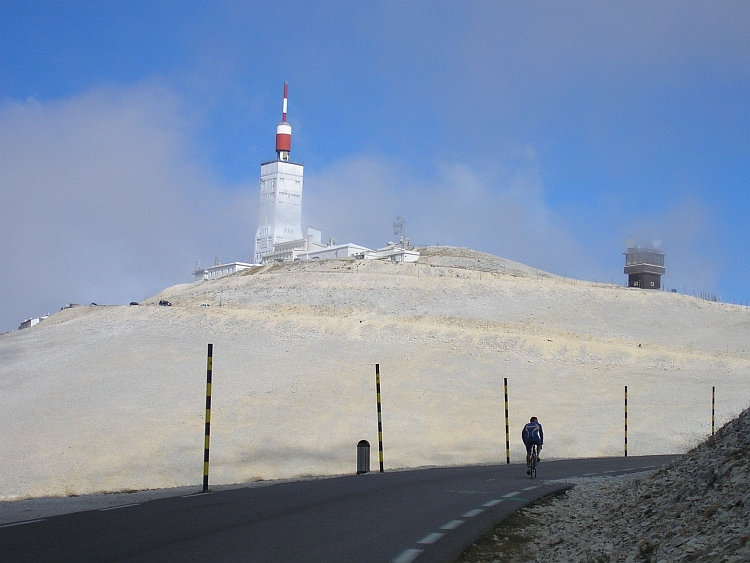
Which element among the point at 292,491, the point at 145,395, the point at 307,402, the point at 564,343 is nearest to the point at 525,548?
the point at 292,491

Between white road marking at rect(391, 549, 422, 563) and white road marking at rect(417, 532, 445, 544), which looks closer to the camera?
white road marking at rect(391, 549, 422, 563)

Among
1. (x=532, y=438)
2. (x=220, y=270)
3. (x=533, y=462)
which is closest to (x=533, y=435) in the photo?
(x=532, y=438)

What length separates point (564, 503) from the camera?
46.2 ft

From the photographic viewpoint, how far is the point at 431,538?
9992 mm

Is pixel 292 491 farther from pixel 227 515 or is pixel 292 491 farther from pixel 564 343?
pixel 564 343

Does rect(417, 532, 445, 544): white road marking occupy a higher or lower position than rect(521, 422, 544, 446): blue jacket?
lower

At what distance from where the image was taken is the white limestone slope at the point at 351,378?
35.0 meters

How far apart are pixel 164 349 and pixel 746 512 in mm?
56802

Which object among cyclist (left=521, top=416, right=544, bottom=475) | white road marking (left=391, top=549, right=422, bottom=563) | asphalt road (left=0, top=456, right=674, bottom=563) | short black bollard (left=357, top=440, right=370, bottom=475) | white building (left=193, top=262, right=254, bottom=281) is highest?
white building (left=193, top=262, right=254, bottom=281)

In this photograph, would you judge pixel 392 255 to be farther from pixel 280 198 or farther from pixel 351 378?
pixel 351 378

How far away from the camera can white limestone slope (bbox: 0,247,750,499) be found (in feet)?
115

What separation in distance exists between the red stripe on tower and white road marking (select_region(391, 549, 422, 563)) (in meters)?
153

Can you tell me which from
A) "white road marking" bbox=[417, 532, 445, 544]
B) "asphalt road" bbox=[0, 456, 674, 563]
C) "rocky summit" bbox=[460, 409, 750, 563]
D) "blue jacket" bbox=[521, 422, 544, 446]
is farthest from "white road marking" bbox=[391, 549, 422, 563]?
"blue jacket" bbox=[521, 422, 544, 446]

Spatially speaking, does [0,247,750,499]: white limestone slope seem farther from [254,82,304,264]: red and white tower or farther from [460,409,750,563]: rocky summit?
[254,82,304,264]: red and white tower
